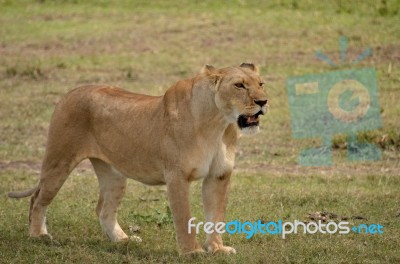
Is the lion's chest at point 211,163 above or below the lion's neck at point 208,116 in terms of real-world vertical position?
below

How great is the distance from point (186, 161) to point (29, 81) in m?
7.94

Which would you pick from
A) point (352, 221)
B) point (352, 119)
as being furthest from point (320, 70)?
point (352, 221)

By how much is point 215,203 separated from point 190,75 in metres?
7.39

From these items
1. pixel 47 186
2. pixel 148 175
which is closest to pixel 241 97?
pixel 148 175

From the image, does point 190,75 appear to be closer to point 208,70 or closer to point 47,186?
point 47,186

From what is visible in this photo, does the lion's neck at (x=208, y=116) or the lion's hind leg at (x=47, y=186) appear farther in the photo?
the lion's hind leg at (x=47, y=186)

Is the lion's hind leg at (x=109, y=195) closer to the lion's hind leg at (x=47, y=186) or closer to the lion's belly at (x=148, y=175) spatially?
the lion's hind leg at (x=47, y=186)

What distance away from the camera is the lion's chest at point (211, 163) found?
251 inches

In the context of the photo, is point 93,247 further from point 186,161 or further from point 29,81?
point 29,81

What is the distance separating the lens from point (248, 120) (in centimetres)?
622

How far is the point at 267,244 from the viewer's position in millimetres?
6797

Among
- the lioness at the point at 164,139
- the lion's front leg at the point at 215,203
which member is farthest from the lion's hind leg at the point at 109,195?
the lion's front leg at the point at 215,203

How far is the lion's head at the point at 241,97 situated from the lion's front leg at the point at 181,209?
1.60 feet

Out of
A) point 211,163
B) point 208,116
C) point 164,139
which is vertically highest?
point 208,116
